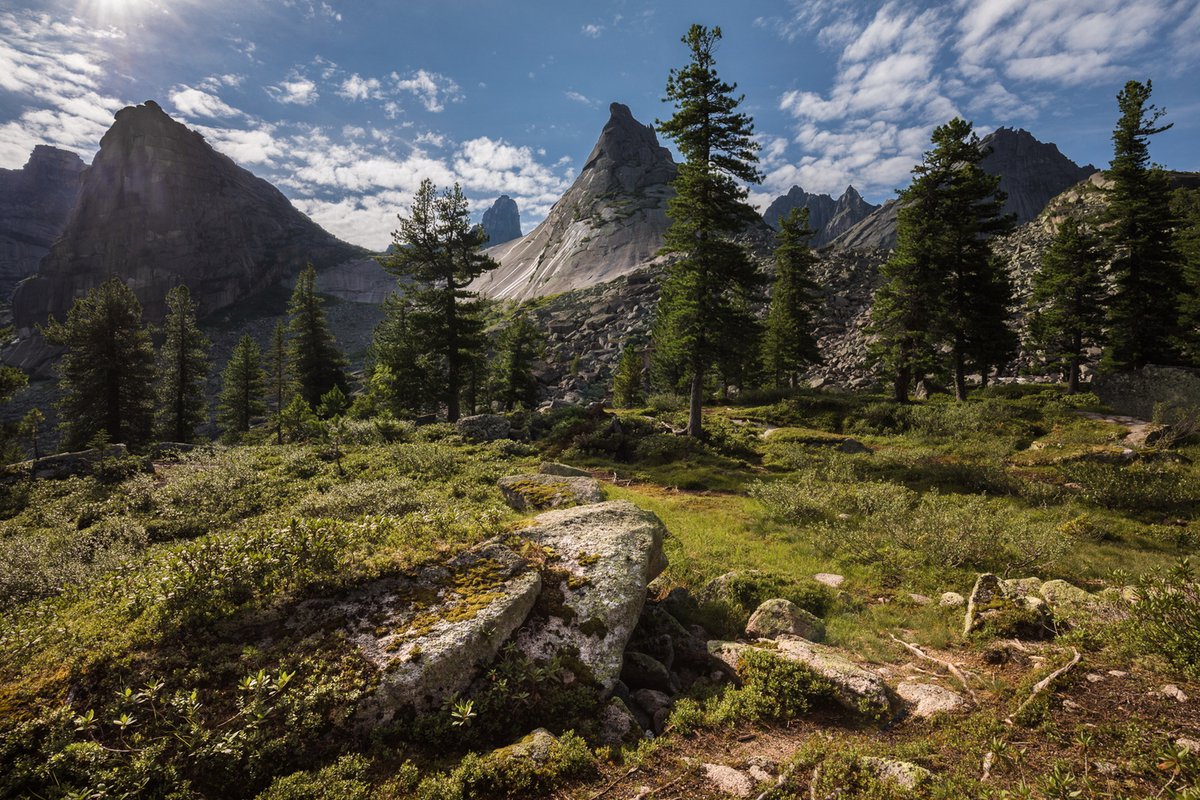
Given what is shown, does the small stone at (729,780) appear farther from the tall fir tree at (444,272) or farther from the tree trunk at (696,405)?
the tall fir tree at (444,272)

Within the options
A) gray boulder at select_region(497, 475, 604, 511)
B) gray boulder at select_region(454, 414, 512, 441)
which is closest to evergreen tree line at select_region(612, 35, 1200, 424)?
gray boulder at select_region(454, 414, 512, 441)

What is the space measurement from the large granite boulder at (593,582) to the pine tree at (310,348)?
42688mm

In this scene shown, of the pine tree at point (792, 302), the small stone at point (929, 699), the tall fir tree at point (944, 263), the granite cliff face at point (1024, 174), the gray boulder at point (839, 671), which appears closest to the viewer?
the small stone at point (929, 699)

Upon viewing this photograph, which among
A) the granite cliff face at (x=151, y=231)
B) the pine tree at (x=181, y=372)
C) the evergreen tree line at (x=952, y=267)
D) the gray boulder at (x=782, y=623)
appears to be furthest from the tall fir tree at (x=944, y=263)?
the granite cliff face at (x=151, y=231)

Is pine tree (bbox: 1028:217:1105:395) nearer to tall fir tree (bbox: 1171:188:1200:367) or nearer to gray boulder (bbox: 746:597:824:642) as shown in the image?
tall fir tree (bbox: 1171:188:1200:367)

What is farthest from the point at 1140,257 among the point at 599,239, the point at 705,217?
the point at 599,239

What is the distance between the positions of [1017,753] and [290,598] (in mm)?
8504

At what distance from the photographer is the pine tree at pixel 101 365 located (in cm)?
3234

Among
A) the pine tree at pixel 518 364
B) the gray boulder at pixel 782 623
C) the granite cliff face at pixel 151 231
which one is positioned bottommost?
the gray boulder at pixel 782 623

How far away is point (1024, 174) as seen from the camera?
551 ft

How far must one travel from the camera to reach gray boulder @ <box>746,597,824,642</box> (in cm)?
830

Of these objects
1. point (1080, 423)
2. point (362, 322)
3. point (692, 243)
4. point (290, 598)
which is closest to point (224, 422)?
point (692, 243)

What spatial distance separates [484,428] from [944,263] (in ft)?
103

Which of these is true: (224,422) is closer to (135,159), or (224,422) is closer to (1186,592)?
(1186,592)
